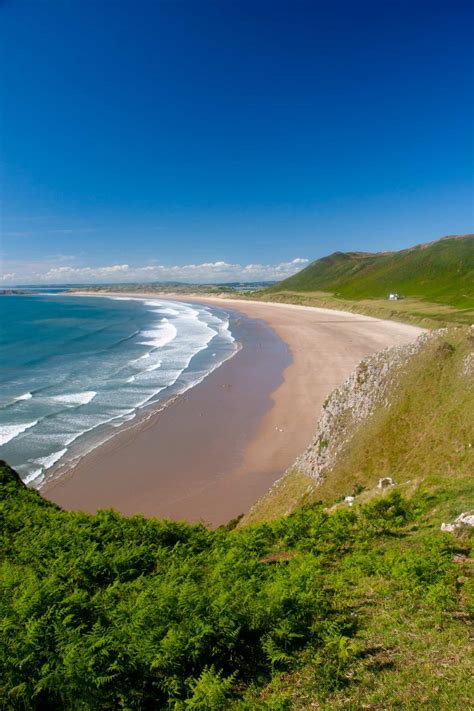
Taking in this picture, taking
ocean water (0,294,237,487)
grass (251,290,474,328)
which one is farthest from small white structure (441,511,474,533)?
grass (251,290,474,328)

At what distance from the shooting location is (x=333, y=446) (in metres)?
17.6

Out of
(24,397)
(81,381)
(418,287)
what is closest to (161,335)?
(81,381)

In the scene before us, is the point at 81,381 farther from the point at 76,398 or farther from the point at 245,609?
the point at 245,609

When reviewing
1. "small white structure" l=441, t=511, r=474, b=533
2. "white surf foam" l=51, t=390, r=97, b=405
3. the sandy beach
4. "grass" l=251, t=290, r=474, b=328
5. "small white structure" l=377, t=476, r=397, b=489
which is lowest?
the sandy beach

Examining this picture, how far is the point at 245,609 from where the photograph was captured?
6504 millimetres

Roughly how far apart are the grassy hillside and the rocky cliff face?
2224 inches

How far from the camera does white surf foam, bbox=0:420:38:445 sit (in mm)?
28859

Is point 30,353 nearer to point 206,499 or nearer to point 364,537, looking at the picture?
point 206,499

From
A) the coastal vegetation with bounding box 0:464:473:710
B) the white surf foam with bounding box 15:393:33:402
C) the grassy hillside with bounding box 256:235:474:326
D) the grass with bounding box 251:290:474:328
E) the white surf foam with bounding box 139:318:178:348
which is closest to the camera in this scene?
the coastal vegetation with bounding box 0:464:473:710

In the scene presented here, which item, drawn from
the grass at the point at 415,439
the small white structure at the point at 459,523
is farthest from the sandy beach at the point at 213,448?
the small white structure at the point at 459,523

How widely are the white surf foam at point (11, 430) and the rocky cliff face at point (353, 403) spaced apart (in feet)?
67.0

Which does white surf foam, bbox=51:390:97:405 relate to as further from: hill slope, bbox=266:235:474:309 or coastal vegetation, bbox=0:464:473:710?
hill slope, bbox=266:235:474:309

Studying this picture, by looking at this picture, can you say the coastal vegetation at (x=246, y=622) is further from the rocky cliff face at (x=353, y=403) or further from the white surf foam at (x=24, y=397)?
the white surf foam at (x=24, y=397)

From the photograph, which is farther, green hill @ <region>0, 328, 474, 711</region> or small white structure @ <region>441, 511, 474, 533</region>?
small white structure @ <region>441, 511, 474, 533</region>
